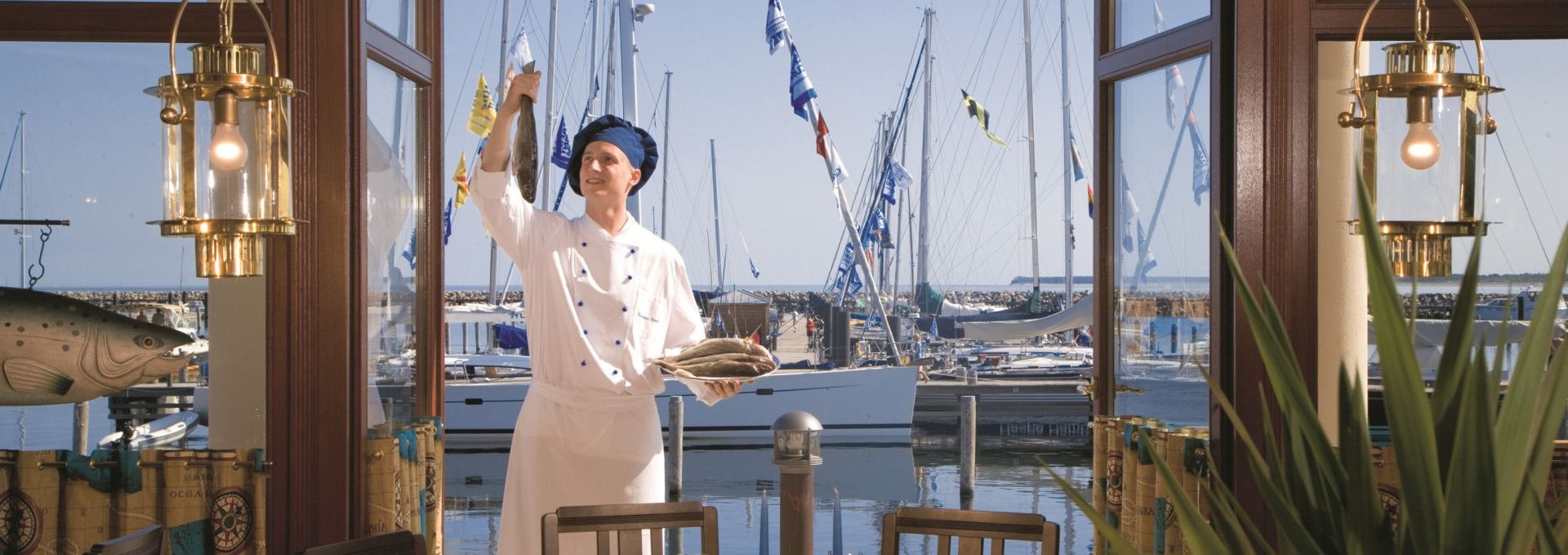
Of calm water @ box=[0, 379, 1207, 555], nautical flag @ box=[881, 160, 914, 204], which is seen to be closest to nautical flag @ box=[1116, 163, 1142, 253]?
calm water @ box=[0, 379, 1207, 555]

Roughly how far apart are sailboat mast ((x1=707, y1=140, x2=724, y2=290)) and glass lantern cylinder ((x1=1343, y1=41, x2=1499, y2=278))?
20.4 m

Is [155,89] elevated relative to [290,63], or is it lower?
lower

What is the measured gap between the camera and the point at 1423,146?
1637 mm

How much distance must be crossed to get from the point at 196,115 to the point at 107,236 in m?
1.22

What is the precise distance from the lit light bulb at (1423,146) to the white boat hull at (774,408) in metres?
12.3

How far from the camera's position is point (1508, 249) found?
2.62 metres

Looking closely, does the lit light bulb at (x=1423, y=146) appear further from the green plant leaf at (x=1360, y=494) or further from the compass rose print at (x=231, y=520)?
the compass rose print at (x=231, y=520)

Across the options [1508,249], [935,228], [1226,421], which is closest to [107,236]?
[1226,421]

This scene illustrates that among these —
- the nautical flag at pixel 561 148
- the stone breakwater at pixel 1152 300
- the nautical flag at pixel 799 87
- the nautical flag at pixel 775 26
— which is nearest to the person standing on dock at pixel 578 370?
the stone breakwater at pixel 1152 300

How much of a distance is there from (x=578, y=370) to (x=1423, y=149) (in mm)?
1712

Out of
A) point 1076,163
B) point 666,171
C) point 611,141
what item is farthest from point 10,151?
point 666,171

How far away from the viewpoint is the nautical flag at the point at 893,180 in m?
16.6

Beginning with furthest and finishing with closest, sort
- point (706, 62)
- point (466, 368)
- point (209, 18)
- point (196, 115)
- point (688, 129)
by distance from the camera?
point (706, 62)
point (688, 129)
point (466, 368)
point (209, 18)
point (196, 115)

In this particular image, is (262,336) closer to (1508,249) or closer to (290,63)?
(290,63)
